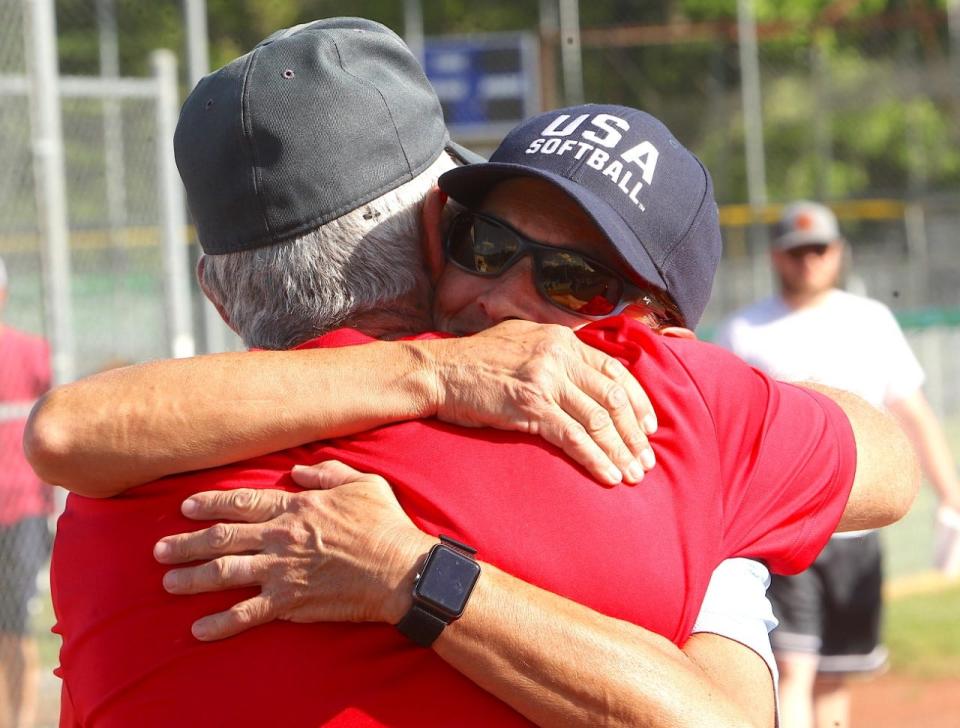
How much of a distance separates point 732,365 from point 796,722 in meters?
3.84

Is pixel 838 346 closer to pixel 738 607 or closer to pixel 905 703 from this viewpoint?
pixel 905 703

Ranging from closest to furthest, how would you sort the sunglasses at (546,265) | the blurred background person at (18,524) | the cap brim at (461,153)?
the sunglasses at (546,265) < the cap brim at (461,153) < the blurred background person at (18,524)

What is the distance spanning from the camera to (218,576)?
1599 mm

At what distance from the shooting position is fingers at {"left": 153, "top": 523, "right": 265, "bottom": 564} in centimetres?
161

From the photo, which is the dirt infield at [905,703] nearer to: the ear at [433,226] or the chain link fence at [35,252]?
the chain link fence at [35,252]

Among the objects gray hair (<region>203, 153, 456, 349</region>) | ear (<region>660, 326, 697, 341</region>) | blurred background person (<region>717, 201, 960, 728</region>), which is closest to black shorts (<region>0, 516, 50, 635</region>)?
blurred background person (<region>717, 201, 960, 728</region>)

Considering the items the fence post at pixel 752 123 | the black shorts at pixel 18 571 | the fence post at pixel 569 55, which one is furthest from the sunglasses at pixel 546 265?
the fence post at pixel 569 55

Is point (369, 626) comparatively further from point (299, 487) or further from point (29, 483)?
point (29, 483)

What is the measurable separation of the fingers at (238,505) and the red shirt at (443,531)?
25mm

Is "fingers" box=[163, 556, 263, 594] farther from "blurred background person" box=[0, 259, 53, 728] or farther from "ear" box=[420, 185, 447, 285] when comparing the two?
"blurred background person" box=[0, 259, 53, 728]

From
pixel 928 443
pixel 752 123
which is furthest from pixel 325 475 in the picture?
pixel 752 123

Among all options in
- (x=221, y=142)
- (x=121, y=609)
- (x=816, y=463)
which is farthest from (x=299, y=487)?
(x=816, y=463)

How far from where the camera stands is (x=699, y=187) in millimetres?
1942

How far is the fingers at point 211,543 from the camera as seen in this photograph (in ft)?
5.28
